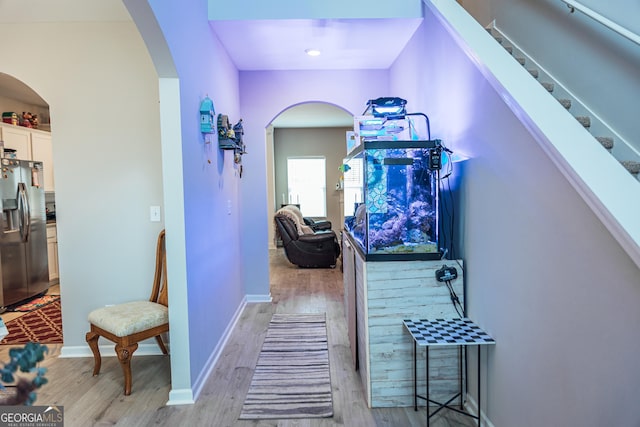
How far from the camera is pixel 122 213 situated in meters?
3.00

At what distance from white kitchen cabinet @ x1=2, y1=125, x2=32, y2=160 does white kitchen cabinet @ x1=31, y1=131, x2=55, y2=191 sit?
0.08m

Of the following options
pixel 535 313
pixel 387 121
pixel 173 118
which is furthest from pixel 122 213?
pixel 535 313

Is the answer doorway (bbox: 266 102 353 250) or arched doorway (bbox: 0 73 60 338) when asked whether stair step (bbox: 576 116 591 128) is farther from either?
doorway (bbox: 266 102 353 250)

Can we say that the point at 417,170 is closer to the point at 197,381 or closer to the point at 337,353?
the point at 337,353

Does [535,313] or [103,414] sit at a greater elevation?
[535,313]

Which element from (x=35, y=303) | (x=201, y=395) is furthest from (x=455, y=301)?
(x=35, y=303)

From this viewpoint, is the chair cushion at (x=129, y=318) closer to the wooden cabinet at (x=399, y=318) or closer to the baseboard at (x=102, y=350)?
the baseboard at (x=102, y=350)

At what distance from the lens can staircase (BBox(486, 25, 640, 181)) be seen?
64.2 inches

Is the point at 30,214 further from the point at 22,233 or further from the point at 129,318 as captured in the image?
the point at 129,318

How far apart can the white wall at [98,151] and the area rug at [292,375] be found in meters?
1.18

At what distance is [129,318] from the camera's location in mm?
2455

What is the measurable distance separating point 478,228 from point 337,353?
62.4 inches

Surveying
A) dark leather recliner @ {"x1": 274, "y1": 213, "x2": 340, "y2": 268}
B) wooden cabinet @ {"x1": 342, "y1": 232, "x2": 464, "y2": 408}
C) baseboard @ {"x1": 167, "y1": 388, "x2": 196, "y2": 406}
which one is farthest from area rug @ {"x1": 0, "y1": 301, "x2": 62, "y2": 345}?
dark leather recliner @ {"x1": 274, "y1": 213, "x2": 340, "y2": 268}

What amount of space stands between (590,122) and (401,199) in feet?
3.33
